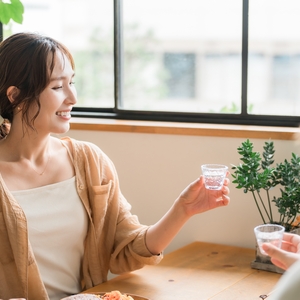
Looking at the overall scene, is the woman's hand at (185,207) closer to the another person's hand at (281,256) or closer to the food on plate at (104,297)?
the food on plate at (104,297)

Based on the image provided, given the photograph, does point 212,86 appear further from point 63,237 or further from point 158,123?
point 63,237

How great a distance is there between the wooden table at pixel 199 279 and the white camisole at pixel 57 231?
0.14 m

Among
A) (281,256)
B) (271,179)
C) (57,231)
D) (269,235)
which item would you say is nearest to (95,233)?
(57,231)

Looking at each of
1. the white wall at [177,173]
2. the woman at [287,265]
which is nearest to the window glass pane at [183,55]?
the white wall at [177,173]

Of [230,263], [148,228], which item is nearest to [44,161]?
[148,228]

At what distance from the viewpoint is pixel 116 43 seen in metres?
2.81

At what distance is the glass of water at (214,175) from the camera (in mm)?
1838

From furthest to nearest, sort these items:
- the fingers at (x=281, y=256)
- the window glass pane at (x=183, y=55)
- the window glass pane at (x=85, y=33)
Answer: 1. the window glass pane at (x=85, y=33)
2. the window glass pane at (x=183, y=55)
3. the fingers at (x=281, y=256)

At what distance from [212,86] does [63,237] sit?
1075 mm

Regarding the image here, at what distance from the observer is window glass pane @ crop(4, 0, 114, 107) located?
9.55ft

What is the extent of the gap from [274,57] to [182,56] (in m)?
0.43

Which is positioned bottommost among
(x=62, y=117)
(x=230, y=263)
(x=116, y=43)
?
(x=230, y=263)

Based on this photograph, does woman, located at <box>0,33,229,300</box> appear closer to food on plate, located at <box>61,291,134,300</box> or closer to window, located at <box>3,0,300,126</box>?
food on plate, located at <box>61,291,134,300</box>

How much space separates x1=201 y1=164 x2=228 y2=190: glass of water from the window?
2.40 ft
